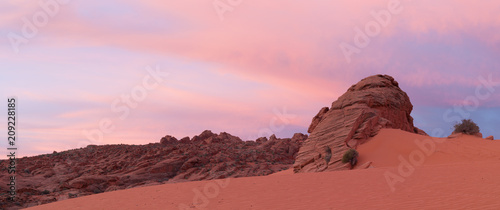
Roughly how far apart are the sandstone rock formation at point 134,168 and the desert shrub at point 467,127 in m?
17.3

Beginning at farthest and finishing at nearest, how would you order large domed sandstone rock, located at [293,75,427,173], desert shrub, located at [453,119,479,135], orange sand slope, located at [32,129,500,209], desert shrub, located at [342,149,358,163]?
desert shrub, located at [453,119,479,135], large domed sandstone rock, located at [293,75,427,173], desert shrub, located at [342,149,358,163], orange sand slope, located at [32,129,500,209]

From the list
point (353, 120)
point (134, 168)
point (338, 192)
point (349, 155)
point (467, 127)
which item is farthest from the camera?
point (134, 168)

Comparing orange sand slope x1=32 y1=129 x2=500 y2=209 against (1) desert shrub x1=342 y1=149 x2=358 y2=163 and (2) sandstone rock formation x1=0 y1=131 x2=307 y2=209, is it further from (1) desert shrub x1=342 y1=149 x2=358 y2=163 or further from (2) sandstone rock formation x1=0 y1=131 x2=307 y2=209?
(2) sandstone rock formation x1=0 y1=131 x2=307 y2=209

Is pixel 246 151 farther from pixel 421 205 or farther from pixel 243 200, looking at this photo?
pixel 421 205

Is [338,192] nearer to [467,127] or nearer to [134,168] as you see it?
[467,127]

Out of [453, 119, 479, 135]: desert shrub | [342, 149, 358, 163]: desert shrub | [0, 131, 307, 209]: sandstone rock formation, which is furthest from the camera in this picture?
[0, 131, 307, 209]: sandstone rock formation

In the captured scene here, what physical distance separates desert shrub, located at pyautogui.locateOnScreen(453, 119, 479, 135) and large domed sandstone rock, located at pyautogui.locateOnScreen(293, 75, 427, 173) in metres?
3.56

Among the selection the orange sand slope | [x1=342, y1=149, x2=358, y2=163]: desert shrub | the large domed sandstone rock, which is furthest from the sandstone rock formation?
the orange sand slope

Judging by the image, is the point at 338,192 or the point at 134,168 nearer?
the point at 338,192

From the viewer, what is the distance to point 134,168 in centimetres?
4291

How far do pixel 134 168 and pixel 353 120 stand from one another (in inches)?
1042

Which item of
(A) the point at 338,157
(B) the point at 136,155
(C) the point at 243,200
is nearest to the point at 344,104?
(A) the point at 338,157

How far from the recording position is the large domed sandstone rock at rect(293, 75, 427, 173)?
83.2ft

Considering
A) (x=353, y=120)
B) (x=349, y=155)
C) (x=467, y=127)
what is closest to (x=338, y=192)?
(x=349, y=155)
